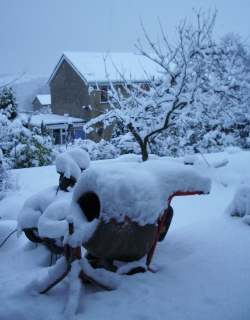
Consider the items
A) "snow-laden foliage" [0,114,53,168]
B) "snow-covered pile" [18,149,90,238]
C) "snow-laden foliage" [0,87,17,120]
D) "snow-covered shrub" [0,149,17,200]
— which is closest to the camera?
"snow-covered pile" [18,149,90,238]

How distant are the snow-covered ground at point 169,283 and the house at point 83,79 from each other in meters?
13.3

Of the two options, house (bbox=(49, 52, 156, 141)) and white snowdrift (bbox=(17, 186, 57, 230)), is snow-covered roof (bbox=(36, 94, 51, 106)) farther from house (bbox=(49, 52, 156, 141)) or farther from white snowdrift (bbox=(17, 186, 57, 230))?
white snowdrift (bbox=(17, 186, 57, 230))

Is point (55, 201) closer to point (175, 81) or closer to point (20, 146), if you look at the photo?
point (175, 81)

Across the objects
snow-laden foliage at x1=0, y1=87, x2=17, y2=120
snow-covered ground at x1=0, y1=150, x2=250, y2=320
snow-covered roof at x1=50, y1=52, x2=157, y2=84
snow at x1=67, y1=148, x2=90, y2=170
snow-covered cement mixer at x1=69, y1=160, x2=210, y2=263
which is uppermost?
snow-covered roof at x1=50, y1=52, x2=157, y2=84

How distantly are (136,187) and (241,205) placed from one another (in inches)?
85.0

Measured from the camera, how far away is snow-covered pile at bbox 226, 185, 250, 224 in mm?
4301

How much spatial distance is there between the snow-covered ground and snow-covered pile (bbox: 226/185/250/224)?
0.09m

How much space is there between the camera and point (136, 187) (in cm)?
274

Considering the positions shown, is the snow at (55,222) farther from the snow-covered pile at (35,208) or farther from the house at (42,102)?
the house at (42,102)

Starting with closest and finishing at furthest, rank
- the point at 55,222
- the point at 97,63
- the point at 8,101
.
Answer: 1. the point at 55,222
2. the point at 8,101
3. the point at 97,63

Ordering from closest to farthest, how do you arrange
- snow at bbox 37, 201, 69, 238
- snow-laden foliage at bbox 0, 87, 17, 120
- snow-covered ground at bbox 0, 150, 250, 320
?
snow-covered ground at bbox 0, 150, 250, 320 → snow at bbox 37, 201, 69, 238 → snow-laden foliage at bbox 0, 87, 17, 120

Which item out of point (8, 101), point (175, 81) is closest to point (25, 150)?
point (8, 101)

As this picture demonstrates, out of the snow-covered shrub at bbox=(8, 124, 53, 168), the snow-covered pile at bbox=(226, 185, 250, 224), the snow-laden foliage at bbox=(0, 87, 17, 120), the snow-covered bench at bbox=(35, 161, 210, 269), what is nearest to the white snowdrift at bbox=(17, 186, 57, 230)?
the snow-covered bench at bbox=(35, 161, 210, 269)

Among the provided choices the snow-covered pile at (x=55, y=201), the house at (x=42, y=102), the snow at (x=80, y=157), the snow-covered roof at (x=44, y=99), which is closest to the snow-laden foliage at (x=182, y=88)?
the snow at (x=80, y=157)
